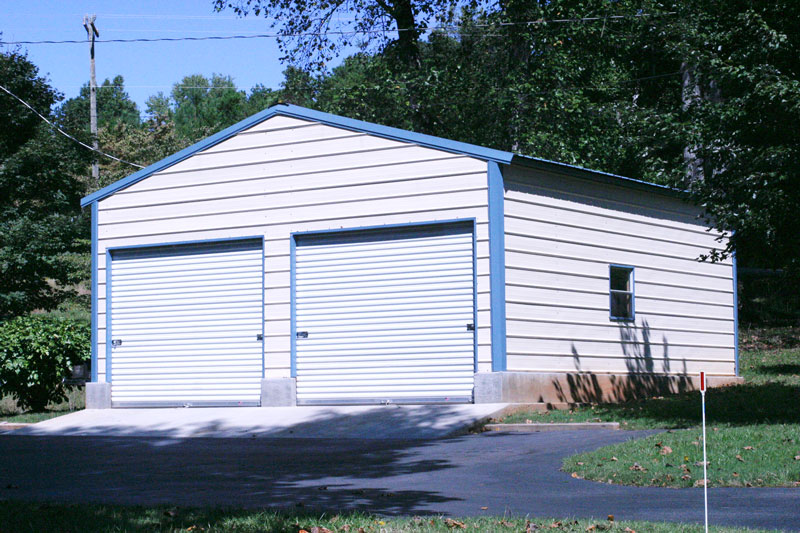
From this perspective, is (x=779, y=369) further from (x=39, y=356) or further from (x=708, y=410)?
(x=39, y=356)

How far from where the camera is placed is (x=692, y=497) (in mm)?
8578

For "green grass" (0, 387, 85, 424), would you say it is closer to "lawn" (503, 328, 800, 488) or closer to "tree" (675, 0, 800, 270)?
"lawn" (503, 328, 800, 488)

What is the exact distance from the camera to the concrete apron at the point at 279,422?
15172mm

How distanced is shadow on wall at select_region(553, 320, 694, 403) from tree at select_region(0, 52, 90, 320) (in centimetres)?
1773

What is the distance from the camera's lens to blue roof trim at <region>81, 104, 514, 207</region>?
657 inches

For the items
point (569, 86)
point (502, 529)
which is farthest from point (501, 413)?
point (569, 86)

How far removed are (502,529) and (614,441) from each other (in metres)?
5.71

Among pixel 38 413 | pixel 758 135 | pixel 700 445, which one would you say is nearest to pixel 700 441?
pixel 700 445

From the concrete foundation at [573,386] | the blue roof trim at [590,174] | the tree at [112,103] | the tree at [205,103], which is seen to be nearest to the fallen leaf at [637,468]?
the concrete foundation at [573,386]

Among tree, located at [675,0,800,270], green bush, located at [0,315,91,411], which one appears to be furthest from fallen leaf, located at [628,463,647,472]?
green bush, located at [0,315,91,411]

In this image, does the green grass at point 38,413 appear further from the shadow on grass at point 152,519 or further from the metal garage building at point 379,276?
the shadow on grass at point 152,519

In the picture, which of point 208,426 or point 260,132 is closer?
point 208,426

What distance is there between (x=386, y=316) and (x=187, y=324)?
437 cm

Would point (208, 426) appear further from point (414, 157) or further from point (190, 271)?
point (414, 157)
